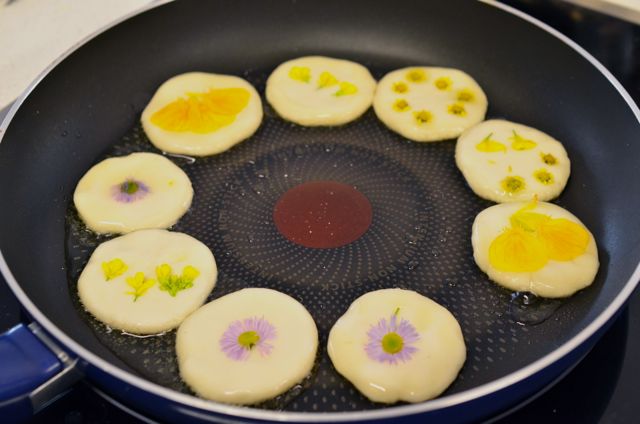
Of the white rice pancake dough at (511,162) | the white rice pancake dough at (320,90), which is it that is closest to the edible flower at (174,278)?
the white rice pancake dough at (320,90)

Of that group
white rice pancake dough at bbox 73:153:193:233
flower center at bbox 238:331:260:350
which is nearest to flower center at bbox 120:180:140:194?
white rice pancake dough at bbox 73:153:193:233

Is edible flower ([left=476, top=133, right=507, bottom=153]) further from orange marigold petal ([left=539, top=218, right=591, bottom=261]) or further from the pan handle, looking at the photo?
the pan handle

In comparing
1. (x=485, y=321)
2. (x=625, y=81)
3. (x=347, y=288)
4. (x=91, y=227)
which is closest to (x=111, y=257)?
(x=91, y=227)

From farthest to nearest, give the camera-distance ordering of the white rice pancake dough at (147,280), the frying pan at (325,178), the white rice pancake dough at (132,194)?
the white rice pancake dough at (132,194) → the white rice pancake dough at (147,280) → the frying pan at (325,178)

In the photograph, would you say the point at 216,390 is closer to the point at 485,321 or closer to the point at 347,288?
the point at 347,288

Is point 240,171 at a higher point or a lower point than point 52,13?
lower

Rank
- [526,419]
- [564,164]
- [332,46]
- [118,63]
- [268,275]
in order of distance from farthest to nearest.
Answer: [332,46], [118,63], [564,164], [268,275], [526,419]

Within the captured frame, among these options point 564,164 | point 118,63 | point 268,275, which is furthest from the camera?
point 118,63

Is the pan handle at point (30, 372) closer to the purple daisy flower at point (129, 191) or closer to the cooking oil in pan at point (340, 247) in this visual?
the cooking oil in pan at point (340, 247)
